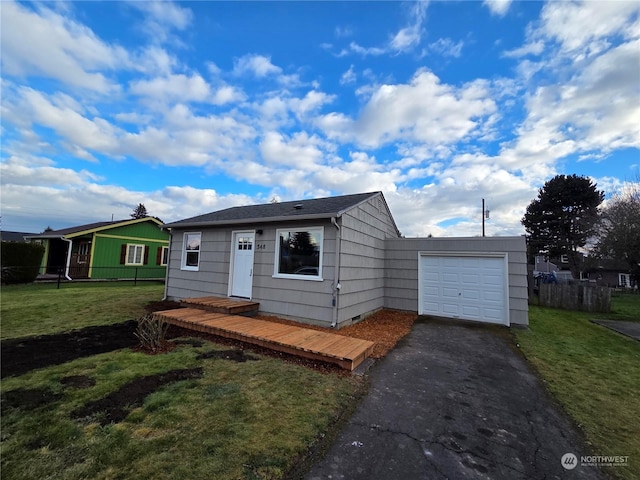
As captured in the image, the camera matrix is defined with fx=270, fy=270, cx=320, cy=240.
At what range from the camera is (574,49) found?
22.6 feet

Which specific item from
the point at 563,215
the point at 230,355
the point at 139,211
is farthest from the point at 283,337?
the point at 139,211

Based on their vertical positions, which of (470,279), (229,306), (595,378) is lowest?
(595,378)

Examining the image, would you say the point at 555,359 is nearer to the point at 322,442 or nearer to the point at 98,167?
the point at 322,442

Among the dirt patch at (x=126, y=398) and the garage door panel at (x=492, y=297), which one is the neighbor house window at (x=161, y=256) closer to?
the dirt patch at (x=126, y=398)

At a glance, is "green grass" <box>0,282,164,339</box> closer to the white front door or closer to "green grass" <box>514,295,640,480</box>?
the white front door

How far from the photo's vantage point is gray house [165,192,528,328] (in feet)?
22.4

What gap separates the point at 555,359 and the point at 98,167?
18.0 meters

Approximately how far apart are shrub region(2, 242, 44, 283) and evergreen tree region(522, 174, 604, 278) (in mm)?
38622

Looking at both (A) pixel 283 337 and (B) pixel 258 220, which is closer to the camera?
(A) pixel 283 337

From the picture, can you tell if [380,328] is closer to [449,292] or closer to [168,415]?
[449,292]

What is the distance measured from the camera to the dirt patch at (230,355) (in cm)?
442

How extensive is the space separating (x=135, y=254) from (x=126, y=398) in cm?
1822

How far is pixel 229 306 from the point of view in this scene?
7.02 m

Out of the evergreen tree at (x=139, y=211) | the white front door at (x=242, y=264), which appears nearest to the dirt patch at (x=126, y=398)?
the white front door at (x=242, y=264)
